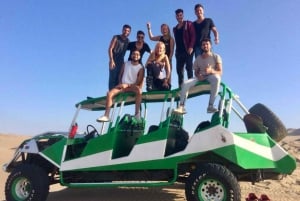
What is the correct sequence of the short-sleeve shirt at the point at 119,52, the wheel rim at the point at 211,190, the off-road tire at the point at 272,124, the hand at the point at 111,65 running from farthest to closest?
the short-sleeve shirt at the point at 119,52
the hand at the point at 111,65
the off-road tire at the point at 272,124
the wheel rim at the point at 211,190

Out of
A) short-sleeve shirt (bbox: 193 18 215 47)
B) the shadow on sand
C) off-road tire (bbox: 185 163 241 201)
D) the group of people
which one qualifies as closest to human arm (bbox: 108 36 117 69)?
the group of people

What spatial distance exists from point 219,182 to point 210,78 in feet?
6.37

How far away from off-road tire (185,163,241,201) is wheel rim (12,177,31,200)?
344 cm

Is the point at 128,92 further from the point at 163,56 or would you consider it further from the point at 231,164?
the point at 231,164

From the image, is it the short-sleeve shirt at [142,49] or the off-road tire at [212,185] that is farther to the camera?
the short-sleeve shirt at [142,49]

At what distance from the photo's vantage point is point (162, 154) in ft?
23.5

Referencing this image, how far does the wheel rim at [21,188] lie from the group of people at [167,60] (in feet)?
7.03

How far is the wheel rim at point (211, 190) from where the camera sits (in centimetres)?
673

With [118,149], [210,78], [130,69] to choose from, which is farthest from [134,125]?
[210,78]

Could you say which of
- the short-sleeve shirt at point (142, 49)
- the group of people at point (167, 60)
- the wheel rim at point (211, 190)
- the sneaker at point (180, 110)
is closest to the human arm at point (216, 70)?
the group of people at point (167, 60)

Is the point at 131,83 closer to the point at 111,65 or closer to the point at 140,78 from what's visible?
the point at 140,78

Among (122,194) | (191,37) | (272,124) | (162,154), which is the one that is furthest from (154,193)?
(191,37)

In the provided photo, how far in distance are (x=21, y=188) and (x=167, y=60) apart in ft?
13.6

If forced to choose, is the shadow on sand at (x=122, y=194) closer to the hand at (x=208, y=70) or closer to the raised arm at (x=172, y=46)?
the hand at (x=208, y=70)
